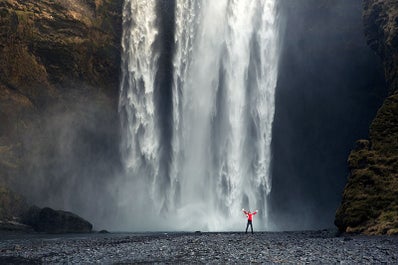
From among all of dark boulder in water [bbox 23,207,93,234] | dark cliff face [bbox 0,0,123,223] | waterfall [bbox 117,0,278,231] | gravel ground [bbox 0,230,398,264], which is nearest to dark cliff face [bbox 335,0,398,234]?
gravel ground [bbox 0,230,398,264]

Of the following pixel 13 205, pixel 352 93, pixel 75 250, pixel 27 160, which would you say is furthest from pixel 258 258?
pixel 352 93

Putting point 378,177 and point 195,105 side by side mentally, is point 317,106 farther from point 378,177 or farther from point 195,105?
point 378,177

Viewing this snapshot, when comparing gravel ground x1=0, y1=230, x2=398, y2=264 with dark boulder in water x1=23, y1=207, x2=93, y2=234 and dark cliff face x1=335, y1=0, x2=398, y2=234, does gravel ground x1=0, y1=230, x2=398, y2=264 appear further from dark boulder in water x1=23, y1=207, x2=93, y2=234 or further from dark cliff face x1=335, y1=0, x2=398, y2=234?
dark boulder in water x1=23, y1=207, x2=93, y2=234

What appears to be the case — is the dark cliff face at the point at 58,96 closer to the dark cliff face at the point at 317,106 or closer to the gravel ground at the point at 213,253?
the dark cliff face at the point at 317,106

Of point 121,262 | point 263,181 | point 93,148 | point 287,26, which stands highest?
point 287,26

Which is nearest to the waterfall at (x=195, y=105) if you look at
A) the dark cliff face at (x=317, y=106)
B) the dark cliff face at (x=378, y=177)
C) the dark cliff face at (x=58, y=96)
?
the dark cliff face at (x=58, y=96)

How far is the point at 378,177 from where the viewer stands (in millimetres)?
23516

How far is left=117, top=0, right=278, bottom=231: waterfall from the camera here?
40.4 meters

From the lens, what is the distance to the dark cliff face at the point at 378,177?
70.4ft

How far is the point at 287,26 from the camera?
47406mm

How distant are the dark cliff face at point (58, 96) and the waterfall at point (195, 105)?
182cm

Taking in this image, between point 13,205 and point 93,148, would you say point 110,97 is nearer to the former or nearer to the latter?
point 93,148

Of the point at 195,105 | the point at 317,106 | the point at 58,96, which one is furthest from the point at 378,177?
the point at 58,96

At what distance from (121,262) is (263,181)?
89.3ft
